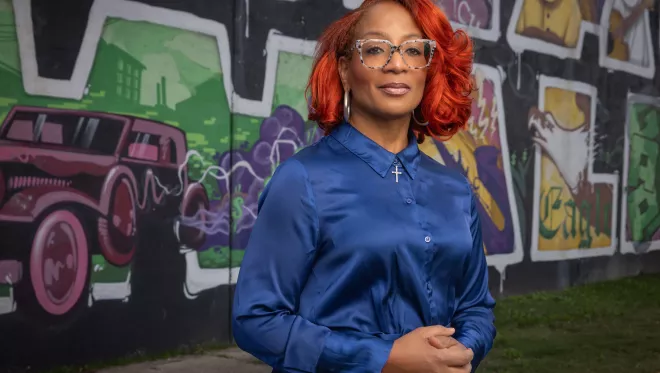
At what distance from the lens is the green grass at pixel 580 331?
24.3 feet

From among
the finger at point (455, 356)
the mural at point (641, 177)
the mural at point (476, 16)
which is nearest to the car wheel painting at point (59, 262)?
the finger at point (455, 356)

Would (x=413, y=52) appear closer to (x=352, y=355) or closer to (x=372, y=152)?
(x=372, y=152)

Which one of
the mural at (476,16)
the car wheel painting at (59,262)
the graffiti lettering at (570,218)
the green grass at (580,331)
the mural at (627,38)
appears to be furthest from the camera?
the mural at (627,38)

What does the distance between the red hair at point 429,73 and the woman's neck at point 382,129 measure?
0.19 feet

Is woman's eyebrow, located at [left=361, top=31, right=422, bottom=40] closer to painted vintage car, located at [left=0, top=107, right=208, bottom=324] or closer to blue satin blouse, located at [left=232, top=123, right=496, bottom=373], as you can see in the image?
blue satin blouse, located at [left=232, top=123, right=496, bottom=373]

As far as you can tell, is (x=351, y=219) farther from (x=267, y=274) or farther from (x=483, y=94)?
(x=483, y=94)

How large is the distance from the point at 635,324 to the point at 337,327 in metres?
7.89

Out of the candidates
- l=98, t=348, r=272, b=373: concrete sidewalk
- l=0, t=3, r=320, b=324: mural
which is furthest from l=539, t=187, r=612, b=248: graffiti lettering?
l=98, t=348, r=272, b=373: concrete sidewalk

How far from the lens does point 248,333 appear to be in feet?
7.20

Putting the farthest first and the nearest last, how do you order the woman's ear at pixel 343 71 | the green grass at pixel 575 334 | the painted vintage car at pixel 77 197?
the green grass at pixel 575 334, the painted vintage car at pixel 77 197, the woman's ear at pixel 343 71

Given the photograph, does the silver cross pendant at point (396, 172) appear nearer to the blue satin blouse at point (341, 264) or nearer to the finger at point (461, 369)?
the blue satin blouse at point (341, 264)

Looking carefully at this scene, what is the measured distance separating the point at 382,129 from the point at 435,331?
1.78 ft

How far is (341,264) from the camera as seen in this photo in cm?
221

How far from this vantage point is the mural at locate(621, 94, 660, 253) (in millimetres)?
14062
